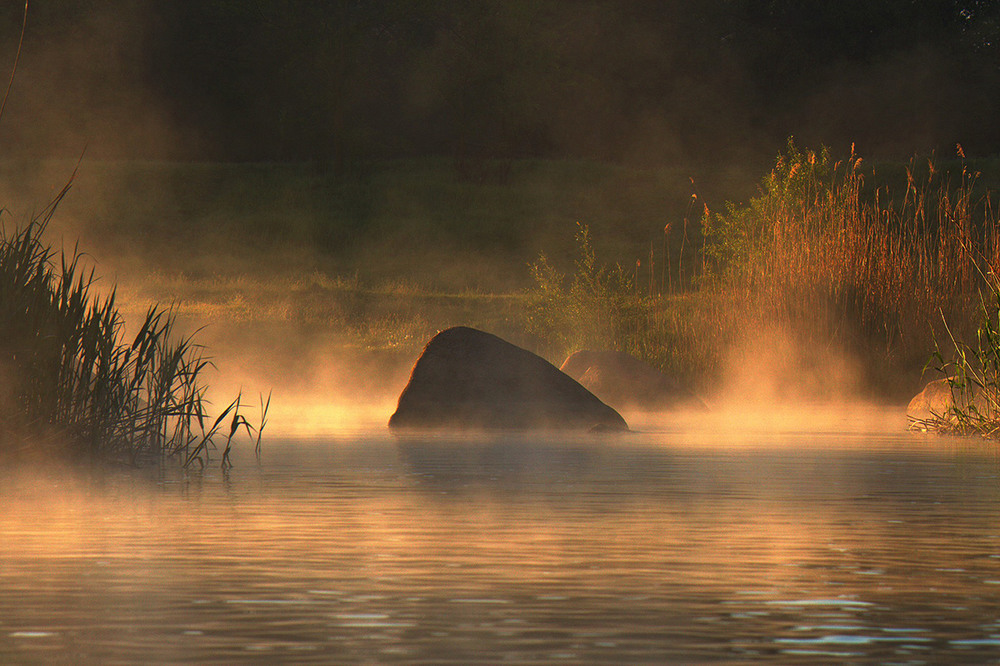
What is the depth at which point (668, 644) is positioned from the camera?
16.7 feet

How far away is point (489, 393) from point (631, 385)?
3059mm

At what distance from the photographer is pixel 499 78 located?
55.1 metres

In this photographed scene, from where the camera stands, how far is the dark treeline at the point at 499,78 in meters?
54.8

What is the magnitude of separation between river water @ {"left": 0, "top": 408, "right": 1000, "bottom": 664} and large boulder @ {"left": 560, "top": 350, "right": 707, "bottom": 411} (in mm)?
7523

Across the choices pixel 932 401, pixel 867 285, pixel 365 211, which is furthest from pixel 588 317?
pixel 365 211

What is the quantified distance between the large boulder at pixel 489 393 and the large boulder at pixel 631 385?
7.75ft

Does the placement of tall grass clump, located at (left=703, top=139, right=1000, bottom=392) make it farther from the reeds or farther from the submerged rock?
the submerged rock

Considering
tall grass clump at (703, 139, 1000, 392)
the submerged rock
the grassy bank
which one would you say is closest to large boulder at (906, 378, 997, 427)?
the submerged rock

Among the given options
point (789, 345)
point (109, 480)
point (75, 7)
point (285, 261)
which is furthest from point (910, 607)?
point (75, 7)

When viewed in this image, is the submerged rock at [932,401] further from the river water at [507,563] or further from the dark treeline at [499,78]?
the dark treeline at [499,78]

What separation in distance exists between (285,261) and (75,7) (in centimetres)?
1625

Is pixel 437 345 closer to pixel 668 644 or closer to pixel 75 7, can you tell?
pixel 668 644

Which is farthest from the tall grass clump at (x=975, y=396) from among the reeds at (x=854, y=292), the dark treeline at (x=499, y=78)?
the dark treeline at (x=499, y=78)

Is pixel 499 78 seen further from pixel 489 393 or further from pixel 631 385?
pixel 489 393
